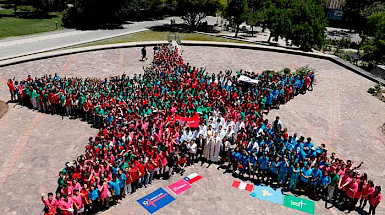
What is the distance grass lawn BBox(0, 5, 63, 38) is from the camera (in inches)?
1797

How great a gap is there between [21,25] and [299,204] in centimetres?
5300

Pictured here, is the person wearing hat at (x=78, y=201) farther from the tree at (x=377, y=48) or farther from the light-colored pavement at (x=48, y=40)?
the tree at (x=377, y=48)

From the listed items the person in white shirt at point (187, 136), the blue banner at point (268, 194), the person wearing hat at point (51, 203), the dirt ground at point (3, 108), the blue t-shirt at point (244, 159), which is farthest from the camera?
the dirt ground at point (3, 108)

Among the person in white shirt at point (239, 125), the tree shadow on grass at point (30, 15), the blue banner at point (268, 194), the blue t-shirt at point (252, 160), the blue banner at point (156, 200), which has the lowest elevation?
the blue banner at point (156, 200)

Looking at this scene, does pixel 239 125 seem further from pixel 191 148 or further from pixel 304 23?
pixel 304 23

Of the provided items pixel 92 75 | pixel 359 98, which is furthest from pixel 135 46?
pixel 359 98

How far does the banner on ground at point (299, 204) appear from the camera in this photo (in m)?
12.2

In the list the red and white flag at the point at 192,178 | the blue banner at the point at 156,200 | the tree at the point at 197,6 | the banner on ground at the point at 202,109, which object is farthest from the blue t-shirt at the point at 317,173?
the tree at the point at 197,6

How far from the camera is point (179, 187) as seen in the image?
43.1 feet

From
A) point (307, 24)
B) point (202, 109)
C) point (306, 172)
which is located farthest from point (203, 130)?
point (307, 24)

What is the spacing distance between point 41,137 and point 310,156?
13476 millimetres

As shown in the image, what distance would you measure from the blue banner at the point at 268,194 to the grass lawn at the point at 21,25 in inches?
1673

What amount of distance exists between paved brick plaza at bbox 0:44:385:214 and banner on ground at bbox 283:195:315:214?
0.90ft

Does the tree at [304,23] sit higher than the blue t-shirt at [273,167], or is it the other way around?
the tree at [304,23]
